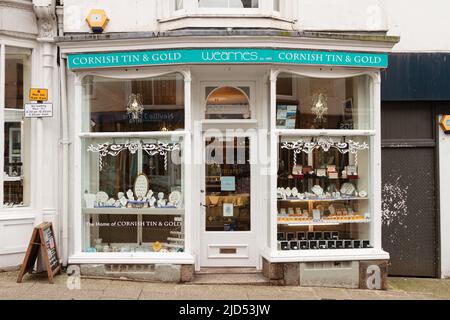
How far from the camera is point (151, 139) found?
27.2 ft

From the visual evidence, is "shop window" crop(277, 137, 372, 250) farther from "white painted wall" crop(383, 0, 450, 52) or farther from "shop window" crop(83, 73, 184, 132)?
"white painted wall" crop(383, 0, 450, 52)

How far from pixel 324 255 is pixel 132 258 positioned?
10.1ft

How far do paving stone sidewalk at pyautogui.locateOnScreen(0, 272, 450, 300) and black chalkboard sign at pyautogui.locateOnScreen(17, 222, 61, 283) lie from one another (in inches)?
6.7

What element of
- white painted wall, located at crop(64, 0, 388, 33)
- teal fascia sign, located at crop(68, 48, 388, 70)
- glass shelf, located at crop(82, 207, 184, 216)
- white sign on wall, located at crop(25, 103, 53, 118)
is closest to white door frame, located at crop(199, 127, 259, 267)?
glass shelf, located at crop(82, 207, 184, 216)

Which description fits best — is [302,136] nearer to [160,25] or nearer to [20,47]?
[160,25]

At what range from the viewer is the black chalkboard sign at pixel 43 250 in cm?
765

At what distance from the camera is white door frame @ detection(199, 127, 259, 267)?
8.55 meters

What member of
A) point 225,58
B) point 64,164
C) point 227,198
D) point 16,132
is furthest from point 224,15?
point 16,132

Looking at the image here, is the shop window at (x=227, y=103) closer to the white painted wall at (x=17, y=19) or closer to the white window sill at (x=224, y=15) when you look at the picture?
the white window sill at (x=224, y=15)

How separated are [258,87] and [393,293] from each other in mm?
4039

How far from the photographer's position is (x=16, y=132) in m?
8.67

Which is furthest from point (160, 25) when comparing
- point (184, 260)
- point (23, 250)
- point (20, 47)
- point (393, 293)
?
point (393, 293)

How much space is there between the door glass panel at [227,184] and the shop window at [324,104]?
92 cm

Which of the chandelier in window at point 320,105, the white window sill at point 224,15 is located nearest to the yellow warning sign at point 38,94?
the white window sill at point 224,15
